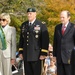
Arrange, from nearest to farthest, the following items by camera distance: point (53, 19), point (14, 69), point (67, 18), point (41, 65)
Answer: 1. point (67, 18)
2. point (41, 65)
3. point (14, 69)
4. point (53, 19)

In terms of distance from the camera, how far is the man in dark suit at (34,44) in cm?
703

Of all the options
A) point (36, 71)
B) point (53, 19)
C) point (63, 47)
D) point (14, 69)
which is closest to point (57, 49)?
point (63, 47)

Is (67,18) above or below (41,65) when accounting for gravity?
above

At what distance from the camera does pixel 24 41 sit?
7195mm

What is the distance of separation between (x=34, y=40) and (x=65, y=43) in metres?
0.64

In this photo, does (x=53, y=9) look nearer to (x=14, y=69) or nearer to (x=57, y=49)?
(x=14, y=69)

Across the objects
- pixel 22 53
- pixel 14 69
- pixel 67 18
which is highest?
pixel 67 18

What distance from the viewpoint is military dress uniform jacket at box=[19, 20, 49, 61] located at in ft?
23.1

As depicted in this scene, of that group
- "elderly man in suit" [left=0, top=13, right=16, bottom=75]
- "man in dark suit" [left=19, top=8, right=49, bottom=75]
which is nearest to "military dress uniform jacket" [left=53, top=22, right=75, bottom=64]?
"man in dark suit" [left=19, top=8, right=49, bottom=75]

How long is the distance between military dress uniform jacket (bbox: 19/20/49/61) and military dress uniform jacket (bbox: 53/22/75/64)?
256 mm

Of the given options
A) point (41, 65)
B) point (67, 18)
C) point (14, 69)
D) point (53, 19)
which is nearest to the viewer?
point (67, 18)

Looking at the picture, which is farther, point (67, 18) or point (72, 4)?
point (72, 4)

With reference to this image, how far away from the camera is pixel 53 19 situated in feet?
54.7

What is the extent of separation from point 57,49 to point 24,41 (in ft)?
2.25
